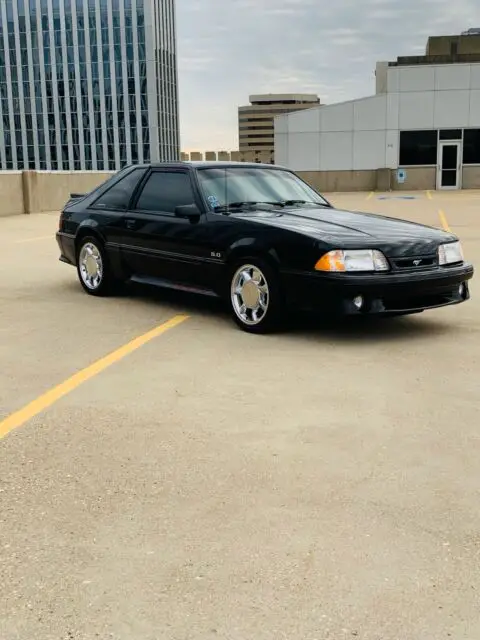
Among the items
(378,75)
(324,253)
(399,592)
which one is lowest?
(399,592)

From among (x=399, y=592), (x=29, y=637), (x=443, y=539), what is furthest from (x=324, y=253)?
(x=29, y=637)

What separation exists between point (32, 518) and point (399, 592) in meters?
1.52

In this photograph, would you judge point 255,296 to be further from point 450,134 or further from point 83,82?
point 83,82

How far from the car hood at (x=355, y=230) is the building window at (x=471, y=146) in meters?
33.6

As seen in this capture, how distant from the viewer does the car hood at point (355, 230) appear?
623 centimetres

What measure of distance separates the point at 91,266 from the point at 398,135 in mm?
33028

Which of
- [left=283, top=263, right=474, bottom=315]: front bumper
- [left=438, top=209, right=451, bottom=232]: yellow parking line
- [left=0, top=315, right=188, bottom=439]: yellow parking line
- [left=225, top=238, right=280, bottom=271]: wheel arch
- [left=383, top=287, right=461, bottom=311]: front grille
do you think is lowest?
[left=0, top=315, right=188, bottom=439]: yellow parking line

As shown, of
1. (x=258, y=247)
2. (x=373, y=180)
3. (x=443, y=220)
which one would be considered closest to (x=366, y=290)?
(x=258, y=247)

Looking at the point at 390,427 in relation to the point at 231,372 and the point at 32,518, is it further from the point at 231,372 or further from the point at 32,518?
the point at 32,518

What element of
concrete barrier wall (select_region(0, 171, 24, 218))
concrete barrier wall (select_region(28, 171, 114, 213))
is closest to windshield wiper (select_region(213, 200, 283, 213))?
concrete barrier wall (select_region(0, 171, 24, 218))

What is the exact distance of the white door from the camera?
38719 millimetres

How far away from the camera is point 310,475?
364cm

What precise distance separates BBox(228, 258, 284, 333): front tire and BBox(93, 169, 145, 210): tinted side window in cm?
201

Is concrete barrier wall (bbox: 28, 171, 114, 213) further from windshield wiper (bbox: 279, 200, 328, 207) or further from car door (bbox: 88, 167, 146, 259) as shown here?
windshield wiper (bbox: 279, 200, 328, 207)
